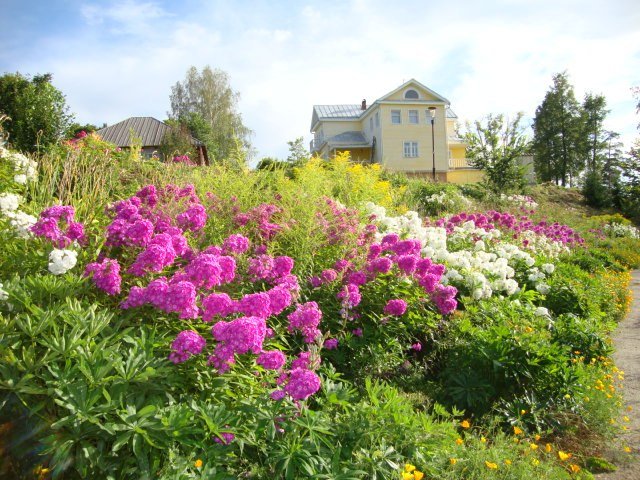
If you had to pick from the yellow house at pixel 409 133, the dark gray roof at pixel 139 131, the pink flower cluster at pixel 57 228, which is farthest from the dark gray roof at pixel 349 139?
the pink flower cluster at pixel 57 228

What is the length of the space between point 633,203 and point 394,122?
49.9 ft

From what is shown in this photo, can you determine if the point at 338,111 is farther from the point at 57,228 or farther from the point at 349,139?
the point at 57,228

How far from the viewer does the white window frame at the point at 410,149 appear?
113 ft

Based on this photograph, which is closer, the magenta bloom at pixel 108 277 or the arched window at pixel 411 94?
the magenta bloom at pixel 108 277

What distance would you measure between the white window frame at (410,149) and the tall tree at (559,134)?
12403 millimetres

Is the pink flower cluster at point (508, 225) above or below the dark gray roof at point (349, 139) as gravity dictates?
below

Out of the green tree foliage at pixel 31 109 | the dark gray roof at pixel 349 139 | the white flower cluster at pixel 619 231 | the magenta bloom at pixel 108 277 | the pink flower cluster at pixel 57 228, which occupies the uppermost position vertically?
the dark gray roof at pixel 349 139

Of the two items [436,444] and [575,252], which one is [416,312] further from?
[575,252]

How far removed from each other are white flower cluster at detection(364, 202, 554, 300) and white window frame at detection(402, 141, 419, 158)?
2768 cm

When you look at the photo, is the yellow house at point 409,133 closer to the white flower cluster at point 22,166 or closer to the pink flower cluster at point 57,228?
the white flower cluster at point 22,166

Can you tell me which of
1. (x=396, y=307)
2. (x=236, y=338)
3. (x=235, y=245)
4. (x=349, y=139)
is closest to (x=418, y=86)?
(x=349, y=139)

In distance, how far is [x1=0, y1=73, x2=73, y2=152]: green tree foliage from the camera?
1440cm

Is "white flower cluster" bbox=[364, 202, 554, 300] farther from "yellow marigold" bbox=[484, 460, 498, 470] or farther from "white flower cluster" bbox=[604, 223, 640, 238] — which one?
"white flower cluster" bbox=[604, 223, 640, 238]

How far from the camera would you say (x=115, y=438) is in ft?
7.16
